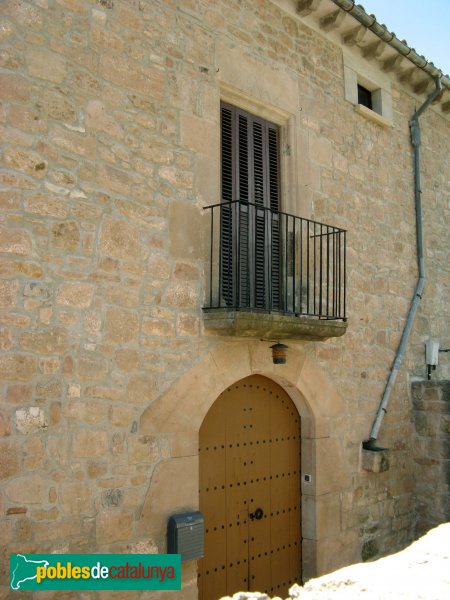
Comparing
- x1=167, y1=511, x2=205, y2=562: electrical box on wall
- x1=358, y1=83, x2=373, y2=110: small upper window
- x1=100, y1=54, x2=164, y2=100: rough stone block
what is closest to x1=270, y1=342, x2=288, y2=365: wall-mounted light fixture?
x1=167, y1=511, x2=205, y2=562: electrical box on wall

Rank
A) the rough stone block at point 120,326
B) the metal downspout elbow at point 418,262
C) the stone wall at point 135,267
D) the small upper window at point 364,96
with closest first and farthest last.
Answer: the stone wall at point 135,267 < the rough stone block at point 120,326 < the metal downspout elbow at point 418,262 < the small upper window at point 364,96

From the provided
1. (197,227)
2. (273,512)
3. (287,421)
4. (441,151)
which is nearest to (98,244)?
(197,227)

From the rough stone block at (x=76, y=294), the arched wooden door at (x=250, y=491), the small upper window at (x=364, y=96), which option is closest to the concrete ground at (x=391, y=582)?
the rough stone block at (x=76, y=294)

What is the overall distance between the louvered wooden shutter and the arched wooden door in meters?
0.96

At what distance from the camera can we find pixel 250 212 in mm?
5879

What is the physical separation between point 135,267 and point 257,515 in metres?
2.78

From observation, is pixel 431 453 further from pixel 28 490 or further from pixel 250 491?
pixel 28 490

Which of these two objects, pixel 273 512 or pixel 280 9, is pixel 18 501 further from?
pixel 280 9

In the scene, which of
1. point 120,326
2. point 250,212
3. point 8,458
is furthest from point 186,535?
point 250,212

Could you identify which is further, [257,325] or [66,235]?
[257,325]

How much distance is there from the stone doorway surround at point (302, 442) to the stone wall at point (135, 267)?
18mm

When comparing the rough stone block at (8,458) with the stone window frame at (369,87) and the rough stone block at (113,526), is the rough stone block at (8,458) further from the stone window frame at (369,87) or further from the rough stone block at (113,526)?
the stone window frame at (369,87)

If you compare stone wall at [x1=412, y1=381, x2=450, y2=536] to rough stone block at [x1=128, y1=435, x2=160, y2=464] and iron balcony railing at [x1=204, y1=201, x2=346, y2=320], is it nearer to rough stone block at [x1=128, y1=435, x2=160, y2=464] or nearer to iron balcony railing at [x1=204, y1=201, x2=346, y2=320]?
iron balcony railing at [x1=204, y1=201, x2=346, y2=320]

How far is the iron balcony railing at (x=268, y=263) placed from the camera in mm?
5324
